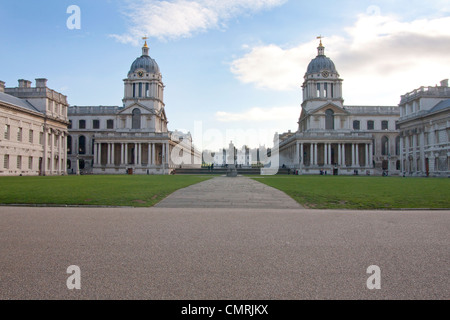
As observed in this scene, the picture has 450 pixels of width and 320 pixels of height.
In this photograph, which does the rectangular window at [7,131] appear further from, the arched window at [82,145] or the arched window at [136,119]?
the arched window at [82,145]

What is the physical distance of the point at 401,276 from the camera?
18.3 ft

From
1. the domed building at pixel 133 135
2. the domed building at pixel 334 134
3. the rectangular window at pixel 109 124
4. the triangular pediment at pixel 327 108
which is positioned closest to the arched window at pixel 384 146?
the domed building at pixel 334 134

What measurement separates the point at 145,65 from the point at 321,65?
1776 inches

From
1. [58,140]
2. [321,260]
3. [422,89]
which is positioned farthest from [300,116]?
[321,260]

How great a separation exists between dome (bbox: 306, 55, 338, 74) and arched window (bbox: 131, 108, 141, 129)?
4529 cm

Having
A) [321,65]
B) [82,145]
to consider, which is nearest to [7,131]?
[82,145]

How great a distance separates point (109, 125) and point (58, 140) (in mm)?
29869

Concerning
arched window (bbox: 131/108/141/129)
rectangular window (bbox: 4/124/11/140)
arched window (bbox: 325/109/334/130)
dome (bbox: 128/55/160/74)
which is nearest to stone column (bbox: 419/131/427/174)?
arched window (bbox: 325/109/334/130)

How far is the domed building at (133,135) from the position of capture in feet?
263

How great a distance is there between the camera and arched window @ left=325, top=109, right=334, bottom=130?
270 feet

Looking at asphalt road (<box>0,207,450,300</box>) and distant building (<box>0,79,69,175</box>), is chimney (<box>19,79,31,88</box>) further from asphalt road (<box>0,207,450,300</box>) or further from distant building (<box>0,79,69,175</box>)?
asphalt road (<box>0,207,450,300</box>)

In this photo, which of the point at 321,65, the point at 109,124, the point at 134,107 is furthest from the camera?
the point at 109,124

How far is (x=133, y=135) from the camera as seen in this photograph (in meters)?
81.1
